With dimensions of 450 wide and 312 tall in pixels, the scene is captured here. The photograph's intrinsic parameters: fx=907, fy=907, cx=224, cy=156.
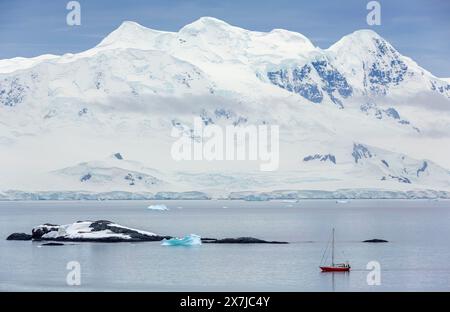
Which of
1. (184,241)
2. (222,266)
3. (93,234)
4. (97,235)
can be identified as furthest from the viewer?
(93,234)

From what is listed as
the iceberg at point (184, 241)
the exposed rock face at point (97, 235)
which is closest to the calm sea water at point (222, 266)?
the iceberg at point (184, 241)

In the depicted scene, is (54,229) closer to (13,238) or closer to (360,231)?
(13,238)

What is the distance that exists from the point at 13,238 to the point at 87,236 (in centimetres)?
769

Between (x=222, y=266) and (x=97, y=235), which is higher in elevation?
(x=97, y=235)

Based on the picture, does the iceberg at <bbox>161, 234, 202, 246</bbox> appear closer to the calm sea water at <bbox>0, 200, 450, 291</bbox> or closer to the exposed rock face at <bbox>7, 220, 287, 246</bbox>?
the calm sea water at <bbox>0, 200, 450, 291</bbox>

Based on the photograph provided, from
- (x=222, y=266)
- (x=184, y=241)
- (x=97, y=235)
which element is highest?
(x=97, y=235)

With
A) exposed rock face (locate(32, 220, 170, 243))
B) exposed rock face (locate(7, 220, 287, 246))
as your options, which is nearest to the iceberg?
exposed rock face (locate(7, 220, 287, 246))

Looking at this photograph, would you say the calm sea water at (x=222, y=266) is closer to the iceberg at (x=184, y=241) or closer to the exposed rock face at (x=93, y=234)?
the iceberg at (x=184, y=241)

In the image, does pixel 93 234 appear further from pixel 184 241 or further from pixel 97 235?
pixel 184 241

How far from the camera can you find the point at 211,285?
4756cm

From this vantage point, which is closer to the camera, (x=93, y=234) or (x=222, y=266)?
(x=222, y=266)

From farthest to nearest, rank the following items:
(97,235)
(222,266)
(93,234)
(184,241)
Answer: (93,234), (97,235), (184,241), (222,266)

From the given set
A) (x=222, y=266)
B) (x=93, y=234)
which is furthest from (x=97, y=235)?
(x=222, y=266)
